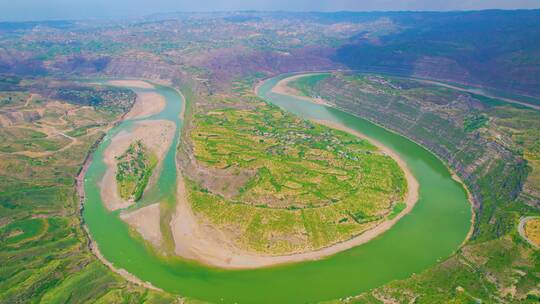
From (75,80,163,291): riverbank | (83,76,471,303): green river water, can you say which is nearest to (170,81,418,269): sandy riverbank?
(83,76,471,303): green river water

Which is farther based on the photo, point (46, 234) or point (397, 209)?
point (397, 209)

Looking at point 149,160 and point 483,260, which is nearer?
point 483,260

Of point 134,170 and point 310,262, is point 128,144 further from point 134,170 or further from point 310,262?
point 310,262

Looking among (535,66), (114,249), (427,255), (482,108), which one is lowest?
(114,249)

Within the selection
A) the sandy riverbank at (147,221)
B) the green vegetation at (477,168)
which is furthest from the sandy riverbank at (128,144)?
the green vegetation at (477,168)

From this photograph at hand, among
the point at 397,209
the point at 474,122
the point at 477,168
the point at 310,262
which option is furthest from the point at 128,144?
the point at 474,122

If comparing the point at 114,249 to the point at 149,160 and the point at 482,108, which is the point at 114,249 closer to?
the point at 149,160

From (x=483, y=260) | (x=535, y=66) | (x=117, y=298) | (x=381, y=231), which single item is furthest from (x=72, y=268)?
(x=535, y=66)

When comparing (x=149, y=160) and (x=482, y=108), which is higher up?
(x=482, y=108)
